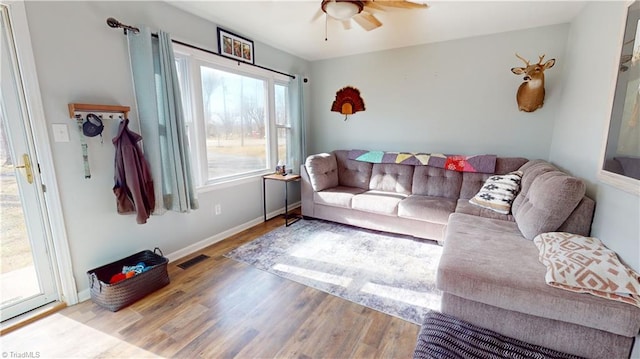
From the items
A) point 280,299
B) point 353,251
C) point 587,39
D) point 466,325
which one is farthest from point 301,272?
point 587,39

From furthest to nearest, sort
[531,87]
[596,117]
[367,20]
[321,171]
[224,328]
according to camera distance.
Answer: [321,171]
[531,87]
[367,20]
[596,117]
[224,328]

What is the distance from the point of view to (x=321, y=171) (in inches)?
140

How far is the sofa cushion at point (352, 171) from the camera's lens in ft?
12.3

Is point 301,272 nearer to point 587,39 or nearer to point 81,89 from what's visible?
point 81,89

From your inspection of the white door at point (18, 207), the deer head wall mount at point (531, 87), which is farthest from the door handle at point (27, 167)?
the deer head wall mount at point (531, 87)

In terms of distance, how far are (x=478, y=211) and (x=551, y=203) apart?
2.67 feet

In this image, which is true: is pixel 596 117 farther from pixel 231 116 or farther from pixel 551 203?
pixel 231 116

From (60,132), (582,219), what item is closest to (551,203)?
(582,219)

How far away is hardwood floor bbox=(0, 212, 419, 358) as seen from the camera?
1516 mm

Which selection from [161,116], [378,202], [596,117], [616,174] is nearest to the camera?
[616,174]

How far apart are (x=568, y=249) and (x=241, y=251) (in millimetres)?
2557

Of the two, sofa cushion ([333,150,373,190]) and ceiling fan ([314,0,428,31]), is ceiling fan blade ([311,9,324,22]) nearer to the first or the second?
ceiling fan ([314,0,428,31])

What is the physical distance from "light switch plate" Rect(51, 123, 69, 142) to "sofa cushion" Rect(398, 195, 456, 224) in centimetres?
295

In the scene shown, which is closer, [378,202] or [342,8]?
[342,8]
